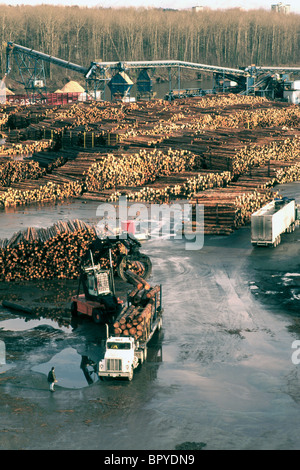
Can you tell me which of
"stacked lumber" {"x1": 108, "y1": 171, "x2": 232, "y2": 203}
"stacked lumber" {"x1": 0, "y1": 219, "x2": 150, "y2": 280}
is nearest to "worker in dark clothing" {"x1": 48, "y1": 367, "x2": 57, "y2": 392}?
"stacked lumber" {"x1": 0, "y1": 219, "x2": 150, "y2": 280}

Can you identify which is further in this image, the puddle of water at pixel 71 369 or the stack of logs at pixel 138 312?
the stack of logs at pixel 138 312

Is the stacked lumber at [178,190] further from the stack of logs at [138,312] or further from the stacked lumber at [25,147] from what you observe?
the stack of logs at [138,312]

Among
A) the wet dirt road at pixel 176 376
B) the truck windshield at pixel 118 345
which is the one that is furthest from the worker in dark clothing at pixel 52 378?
the truck windshield at pixel 118 345

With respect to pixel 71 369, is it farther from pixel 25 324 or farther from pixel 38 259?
pixel 38 259

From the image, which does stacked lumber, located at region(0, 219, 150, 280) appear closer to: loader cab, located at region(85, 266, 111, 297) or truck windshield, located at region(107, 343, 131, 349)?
loader cab, located at region(85, 266, 111, 297)

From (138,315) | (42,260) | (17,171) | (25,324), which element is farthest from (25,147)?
(138,315)
